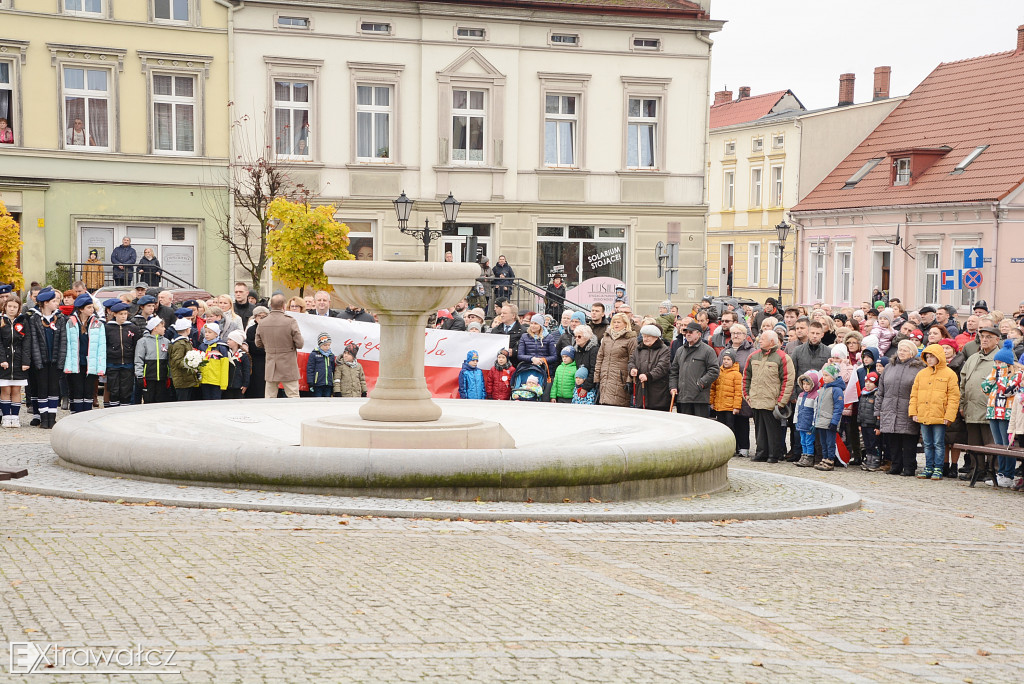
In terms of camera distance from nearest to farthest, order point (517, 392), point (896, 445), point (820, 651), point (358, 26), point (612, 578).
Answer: point (820, 651)
point (612, 578)
point (896, 445)
point (517, 392)
point (358, 26)

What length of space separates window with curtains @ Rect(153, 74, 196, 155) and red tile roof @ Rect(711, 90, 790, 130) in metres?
37.0

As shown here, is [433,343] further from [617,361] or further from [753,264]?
[753,264]

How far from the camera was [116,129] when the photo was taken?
32688 millimetres

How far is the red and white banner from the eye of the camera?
18.9 metres

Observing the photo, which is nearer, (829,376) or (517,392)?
(829,376)

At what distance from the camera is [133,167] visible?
3284 centimetres

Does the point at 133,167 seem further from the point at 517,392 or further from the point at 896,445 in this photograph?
the point at 896,445

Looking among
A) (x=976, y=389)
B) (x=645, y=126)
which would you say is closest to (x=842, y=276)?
(x=645, y=126)

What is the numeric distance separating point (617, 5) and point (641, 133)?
143 inches

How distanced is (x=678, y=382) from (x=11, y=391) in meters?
8.93

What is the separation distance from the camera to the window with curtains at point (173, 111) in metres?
33.1

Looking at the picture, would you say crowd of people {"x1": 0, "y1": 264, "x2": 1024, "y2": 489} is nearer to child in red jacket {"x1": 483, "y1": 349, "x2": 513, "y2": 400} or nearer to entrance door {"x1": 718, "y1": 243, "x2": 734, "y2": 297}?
child in red jacket {"x1": 483, "y1": 349, "x2": 513, "y2": 400}

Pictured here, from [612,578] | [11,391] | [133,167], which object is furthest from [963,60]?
[612,578]

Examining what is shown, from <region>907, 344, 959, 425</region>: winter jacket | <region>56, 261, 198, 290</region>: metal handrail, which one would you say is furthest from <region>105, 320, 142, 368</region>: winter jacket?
<region>56, 261, 198, 290</region>: metal handrail
